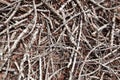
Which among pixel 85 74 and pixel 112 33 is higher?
pixel 112 33

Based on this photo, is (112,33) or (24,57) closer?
(24,57)

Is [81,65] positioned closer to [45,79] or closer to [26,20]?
[45,79]

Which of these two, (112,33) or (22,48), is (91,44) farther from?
(22,48)

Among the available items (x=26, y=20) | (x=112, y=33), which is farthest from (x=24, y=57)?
(x=112, y=33)

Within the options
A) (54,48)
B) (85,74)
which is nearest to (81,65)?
(85,74)

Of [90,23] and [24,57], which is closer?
[24,57]

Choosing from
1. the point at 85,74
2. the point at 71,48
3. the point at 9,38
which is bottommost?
the point at 85,74
